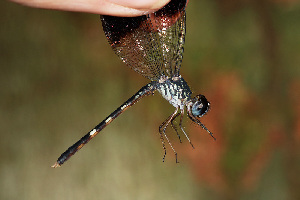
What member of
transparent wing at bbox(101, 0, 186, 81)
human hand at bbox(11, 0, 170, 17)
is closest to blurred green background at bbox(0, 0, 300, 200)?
transparent wing at bbox(101, 0, 186, 81)

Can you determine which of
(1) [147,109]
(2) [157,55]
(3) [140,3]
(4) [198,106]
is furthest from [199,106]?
(1) [147,109]

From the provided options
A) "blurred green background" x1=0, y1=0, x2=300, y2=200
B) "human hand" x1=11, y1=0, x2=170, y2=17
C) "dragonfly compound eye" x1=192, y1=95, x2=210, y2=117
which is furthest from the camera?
"blurred green background" x1=0, y1=0, x2=300, y2=200

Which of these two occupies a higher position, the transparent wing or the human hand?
the human hand

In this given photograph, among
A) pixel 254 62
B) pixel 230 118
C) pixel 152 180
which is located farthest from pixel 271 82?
pixel 152 180

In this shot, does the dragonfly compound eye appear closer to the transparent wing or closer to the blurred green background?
the transparent wing

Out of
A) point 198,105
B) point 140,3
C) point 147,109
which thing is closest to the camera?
point 140,3

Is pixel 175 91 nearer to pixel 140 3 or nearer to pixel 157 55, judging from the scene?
pixel 157 55

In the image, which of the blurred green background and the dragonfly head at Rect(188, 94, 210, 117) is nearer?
the dragonfly head at Rect(188, 94, 210, 117)

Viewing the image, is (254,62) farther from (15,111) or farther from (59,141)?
(15,111)
